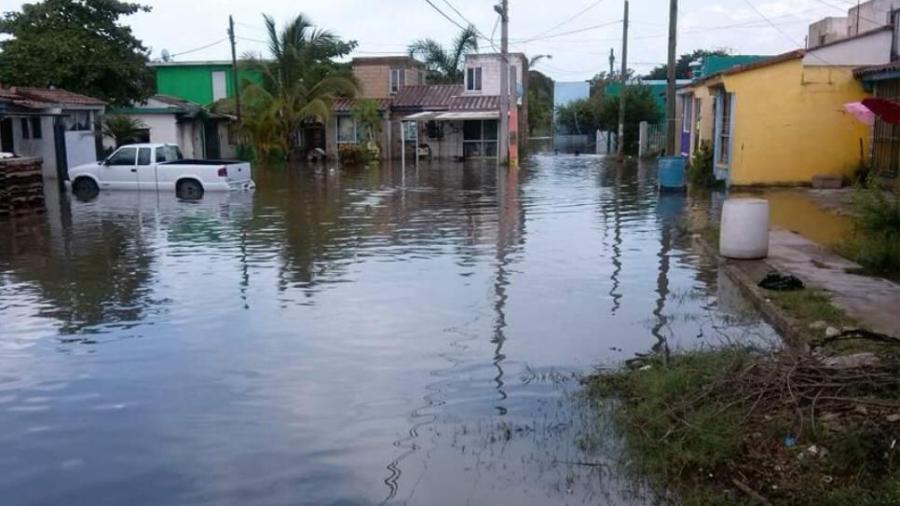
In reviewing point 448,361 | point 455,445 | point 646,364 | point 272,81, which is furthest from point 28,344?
point 272,81

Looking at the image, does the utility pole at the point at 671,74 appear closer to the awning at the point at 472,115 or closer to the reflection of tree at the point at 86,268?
the reflection of tree at the point at 86,268

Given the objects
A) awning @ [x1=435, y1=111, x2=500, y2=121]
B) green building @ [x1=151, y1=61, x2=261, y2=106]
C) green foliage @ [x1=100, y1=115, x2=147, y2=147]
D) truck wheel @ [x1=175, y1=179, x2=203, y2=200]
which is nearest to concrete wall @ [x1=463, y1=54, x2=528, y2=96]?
awning @ [x1=435, y1=111, x2=500, y2=121]

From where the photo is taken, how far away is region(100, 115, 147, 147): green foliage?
3491 cm

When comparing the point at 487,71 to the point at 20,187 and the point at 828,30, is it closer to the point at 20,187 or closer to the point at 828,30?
the point at 828,30

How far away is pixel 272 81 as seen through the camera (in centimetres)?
4228

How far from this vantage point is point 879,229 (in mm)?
10430

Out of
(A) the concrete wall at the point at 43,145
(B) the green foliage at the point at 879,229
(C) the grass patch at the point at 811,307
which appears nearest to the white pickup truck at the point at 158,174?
(A) the concrete wall at the point at 43,145

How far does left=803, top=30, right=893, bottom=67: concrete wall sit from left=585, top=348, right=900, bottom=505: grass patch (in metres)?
19.2

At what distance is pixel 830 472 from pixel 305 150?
4342 centimetres

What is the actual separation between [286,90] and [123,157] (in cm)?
1769

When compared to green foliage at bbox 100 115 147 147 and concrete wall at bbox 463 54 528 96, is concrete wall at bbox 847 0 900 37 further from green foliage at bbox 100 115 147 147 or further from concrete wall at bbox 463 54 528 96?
green foliage at bbox 100 115 147 147

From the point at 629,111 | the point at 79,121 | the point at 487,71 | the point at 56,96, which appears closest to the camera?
the point at 56,96

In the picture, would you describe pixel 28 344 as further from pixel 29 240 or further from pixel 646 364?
pixel 29 240

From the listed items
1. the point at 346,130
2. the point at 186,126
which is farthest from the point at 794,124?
the point at 186,126
